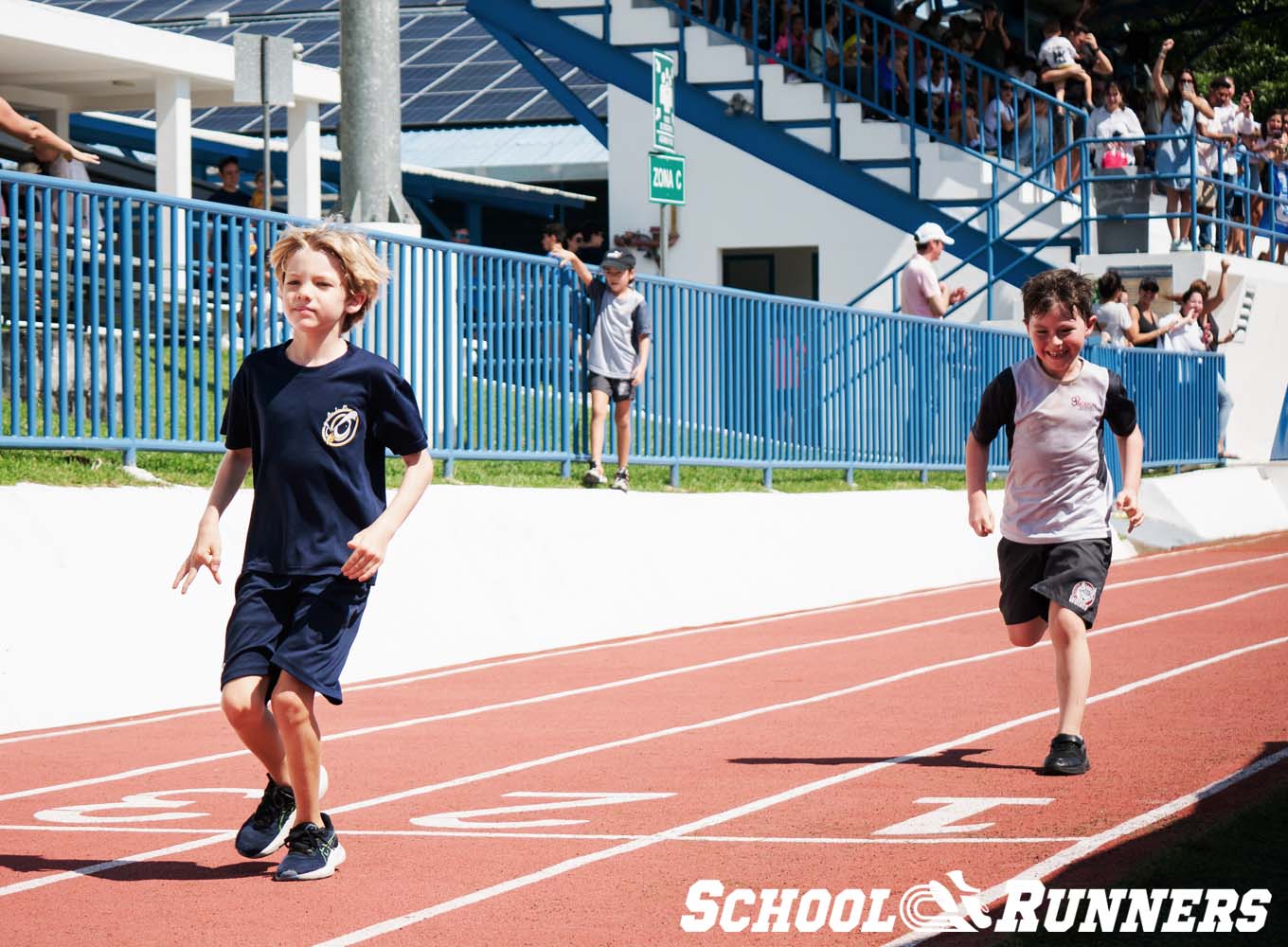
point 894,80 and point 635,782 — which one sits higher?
point 894,80

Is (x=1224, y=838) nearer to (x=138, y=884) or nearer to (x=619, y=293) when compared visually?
(x=138, y=884)

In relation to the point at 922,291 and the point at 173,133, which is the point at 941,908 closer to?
the point at 922,291

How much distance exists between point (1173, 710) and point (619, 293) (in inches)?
271

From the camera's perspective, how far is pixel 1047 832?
22.9 feet

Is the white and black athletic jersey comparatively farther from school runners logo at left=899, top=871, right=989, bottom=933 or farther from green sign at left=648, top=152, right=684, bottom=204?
green sign at left=648, top=152, right=684, bottom=204

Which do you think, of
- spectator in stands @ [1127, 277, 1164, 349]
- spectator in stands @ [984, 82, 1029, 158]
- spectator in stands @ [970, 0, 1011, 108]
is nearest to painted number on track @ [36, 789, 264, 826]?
spectator in stands @ [1127, 277, 1164, 349]

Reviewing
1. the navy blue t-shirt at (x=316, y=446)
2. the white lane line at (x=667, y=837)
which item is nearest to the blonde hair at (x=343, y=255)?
the navy blue t-shirt at (x=316, y=446)

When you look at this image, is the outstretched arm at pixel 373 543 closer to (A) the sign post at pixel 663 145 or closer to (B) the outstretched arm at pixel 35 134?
(B) the outstretched arm at pixel 35 134

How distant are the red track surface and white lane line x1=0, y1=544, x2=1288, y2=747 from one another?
64 mm

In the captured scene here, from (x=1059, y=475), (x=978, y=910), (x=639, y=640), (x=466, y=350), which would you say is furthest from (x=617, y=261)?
(x=978, y=910)

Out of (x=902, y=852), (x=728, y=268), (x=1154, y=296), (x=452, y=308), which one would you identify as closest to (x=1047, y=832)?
(x=902, y=852)

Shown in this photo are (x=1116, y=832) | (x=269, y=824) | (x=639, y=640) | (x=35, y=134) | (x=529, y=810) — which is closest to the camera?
(x=269, y=824)

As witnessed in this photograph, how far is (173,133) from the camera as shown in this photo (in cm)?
2764

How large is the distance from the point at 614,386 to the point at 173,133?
1358cm
